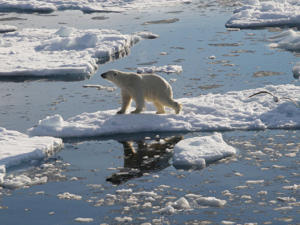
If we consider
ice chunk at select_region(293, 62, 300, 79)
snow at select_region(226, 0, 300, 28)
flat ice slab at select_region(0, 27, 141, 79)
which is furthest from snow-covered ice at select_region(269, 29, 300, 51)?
flat ice slab at select_region(0, 27, 141, 79)

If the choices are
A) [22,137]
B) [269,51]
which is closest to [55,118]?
[22,137]

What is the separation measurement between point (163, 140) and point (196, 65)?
381cm

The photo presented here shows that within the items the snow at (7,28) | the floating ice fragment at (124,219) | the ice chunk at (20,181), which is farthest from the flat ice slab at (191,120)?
the snow at (7,28)

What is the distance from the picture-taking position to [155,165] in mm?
6172

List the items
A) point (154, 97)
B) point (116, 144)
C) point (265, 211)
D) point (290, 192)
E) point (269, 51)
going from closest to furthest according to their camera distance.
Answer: point (265, 211) < point (290, 192) < point (116, 144) < point (154, 97) < point (269, 51)

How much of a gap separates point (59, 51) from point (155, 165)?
6023mm

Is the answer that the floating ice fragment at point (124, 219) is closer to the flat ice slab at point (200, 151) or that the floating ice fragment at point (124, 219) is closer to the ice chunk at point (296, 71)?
the flat ice slab at point (200, 151)

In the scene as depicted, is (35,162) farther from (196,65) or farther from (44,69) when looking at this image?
(196,65)

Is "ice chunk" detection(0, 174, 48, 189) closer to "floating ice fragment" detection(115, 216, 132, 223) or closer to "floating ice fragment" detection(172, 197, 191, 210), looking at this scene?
"floating ice fragment" detection(115, 216, 132, 223)

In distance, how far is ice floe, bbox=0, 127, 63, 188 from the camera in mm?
5795

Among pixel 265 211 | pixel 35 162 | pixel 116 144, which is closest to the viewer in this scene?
pixel 265 211

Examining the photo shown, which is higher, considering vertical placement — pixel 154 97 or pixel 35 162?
pixel 154 97

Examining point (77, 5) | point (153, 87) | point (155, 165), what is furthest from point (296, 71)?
point (77, 5)

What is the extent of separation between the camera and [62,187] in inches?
224
